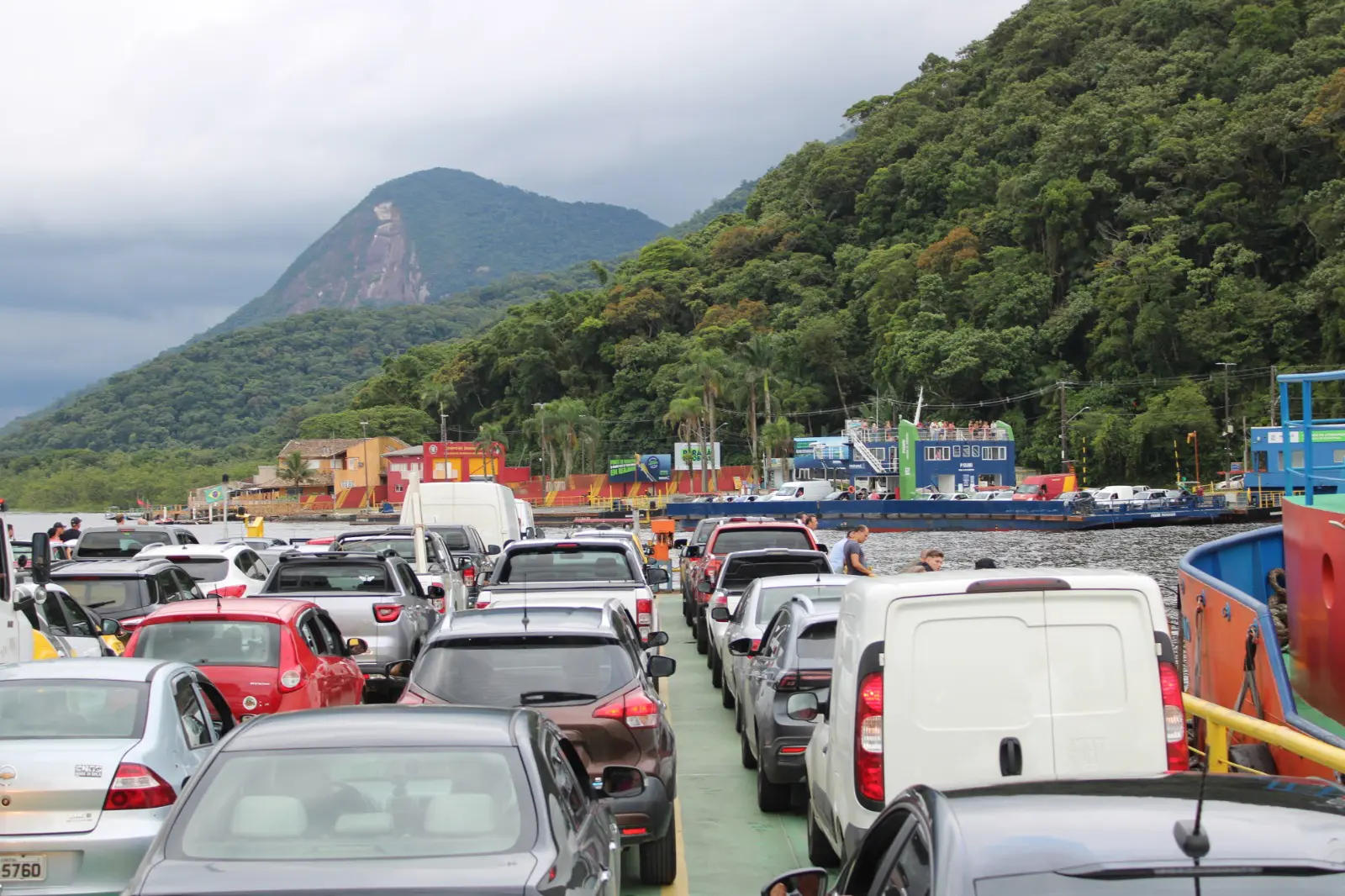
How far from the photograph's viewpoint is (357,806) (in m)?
4.65

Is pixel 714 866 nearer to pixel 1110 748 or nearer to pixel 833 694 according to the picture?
pixel 833 694

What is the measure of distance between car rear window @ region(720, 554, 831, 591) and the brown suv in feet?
33.0

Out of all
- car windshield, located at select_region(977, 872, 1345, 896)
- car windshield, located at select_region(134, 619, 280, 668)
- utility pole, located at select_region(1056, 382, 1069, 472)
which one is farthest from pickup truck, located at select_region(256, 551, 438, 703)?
utility pole, located at select_region(1056, 382, 1069, 472)

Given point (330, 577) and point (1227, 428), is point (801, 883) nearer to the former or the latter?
point (330, 577)

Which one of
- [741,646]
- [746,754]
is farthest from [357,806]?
[741,646]

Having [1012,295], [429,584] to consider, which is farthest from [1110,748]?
[1012,295]

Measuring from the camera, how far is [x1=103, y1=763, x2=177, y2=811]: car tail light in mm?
6715

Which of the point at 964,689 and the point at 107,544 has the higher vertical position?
the point at 964,689

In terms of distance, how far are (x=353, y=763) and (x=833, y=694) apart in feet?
10.6

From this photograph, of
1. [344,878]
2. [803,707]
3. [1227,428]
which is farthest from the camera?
[1227,428]

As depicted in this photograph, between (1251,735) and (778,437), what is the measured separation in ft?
358

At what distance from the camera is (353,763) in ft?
15.8

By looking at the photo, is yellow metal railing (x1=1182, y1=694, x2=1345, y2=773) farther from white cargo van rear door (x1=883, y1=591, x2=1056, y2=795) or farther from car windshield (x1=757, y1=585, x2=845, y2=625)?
car windshield (x1=757, y1=585, x2=845, y2=625)

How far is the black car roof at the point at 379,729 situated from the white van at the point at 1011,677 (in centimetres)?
201
